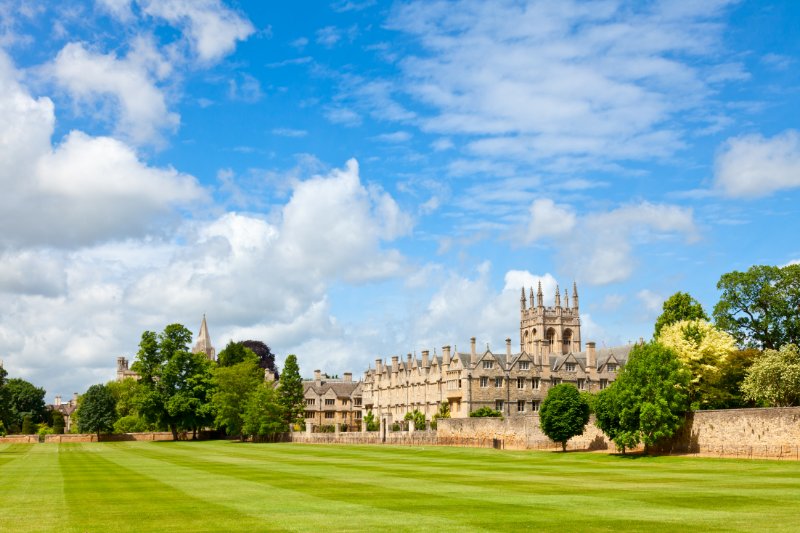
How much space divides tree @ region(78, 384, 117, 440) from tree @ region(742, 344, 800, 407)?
315 ft

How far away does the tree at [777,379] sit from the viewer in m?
55.4

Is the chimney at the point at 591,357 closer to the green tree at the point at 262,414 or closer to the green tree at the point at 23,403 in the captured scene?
the green tree at the point at 262,414

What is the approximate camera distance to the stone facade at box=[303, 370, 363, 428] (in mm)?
137500

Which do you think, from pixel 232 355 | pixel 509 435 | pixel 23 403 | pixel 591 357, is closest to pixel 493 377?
pixel 591 357

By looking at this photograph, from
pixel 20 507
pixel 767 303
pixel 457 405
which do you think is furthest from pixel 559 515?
pixel 457 405

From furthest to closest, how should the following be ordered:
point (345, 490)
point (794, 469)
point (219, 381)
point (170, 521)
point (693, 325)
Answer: point (219, 381) < point (693, 325) < point (794, 469) < point (345, 490) < point (170, 521)

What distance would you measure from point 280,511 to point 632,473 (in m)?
22.0

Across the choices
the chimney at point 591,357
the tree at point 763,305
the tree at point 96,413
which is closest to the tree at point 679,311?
the tree at point 763,305

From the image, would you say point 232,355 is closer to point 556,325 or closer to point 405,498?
point 556,325

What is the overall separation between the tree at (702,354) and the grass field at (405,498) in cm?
2085

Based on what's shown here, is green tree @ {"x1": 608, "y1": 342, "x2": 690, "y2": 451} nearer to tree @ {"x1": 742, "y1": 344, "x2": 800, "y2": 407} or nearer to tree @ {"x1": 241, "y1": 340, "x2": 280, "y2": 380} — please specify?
tree @ {"x1": 742, "y1": 344, "x2": 800, "y2": 407}

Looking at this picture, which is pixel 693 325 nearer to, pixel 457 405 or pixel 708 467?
pixel 708 467

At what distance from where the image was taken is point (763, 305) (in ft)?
232

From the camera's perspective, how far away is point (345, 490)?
2959 centimetres
